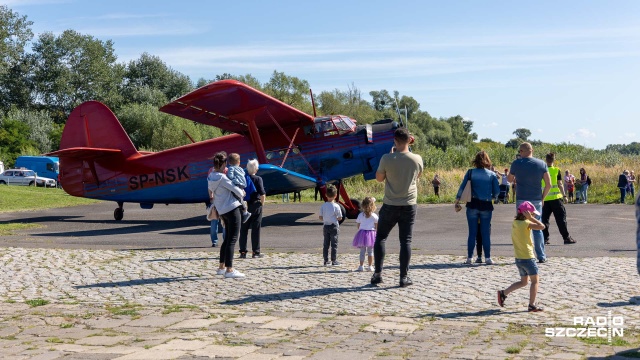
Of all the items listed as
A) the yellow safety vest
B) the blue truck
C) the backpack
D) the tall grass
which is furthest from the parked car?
the yellow safety vest

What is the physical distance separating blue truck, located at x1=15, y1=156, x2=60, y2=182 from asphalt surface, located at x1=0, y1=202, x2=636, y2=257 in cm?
3741

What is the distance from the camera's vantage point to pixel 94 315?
25.6 feet

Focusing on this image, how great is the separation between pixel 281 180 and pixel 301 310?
39.9 feet

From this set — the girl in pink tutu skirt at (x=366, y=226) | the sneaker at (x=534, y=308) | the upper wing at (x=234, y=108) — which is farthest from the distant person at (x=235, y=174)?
the upper wing at (x=234, y=108)

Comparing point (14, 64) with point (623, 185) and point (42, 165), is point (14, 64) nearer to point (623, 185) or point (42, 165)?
point (42, 165)

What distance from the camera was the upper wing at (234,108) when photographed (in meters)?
18.6

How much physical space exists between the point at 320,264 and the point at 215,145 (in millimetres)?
10585

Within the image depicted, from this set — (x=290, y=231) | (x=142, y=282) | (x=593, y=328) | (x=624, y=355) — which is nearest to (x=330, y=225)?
(x=142, y=282)

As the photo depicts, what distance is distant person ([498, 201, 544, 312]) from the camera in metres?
7.69

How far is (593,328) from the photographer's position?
6.62m

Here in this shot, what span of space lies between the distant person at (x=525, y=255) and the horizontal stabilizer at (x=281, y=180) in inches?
452

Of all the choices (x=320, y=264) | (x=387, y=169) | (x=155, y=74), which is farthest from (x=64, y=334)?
(x=155, y=74)

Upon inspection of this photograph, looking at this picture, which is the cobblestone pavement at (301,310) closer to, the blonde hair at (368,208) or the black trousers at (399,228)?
the black trousers at (399,228)

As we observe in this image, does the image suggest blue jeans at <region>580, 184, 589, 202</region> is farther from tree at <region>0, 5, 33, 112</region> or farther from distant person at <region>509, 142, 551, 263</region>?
tree at <region>0, 5, 33, 112</region>
